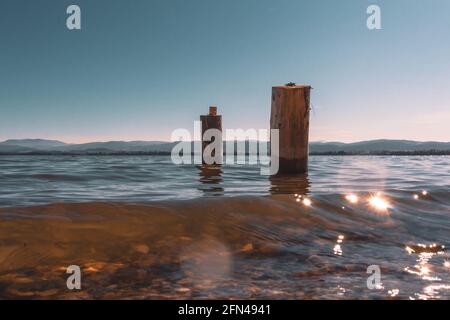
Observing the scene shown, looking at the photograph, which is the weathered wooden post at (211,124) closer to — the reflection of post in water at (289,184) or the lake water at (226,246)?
the reflection of post in water at (289,184)

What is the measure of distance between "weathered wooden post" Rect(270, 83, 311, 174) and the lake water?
2616mm

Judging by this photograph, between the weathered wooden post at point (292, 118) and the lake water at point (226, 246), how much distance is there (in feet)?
8.58

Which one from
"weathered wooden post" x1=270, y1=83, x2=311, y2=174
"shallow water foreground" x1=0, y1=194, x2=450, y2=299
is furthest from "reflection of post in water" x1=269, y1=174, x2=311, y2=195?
"shallow water foreground" x1=0, y1=194, x2=450, y2=299

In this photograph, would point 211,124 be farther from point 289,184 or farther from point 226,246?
point 226,246

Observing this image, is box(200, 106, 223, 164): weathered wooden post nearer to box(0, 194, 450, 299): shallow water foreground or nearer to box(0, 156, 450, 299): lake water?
box(0, 156, 450, 299): lake water

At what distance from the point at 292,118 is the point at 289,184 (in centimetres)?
175

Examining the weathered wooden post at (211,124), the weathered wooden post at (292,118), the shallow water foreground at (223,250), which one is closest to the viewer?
the shallow water foreground at (223,250)

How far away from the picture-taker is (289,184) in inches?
344

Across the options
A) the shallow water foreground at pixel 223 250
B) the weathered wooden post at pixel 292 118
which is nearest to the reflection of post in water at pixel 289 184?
the weathered wooden post at pixel 292 118

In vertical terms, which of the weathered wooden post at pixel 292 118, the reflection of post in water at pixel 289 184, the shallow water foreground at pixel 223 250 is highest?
the weathered wooden post at pixel 292 118

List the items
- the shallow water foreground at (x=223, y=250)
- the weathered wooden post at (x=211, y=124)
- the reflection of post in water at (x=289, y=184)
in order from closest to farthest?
the shallow water foreground at (x=223, y=250) → the reflection of post in water at (x=289, y=184) → the weathered wooden post at (x=211, y=124)

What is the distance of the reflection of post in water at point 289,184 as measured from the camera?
25.1ft

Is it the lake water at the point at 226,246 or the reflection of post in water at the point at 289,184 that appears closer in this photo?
the lake water at the point at 226,246
